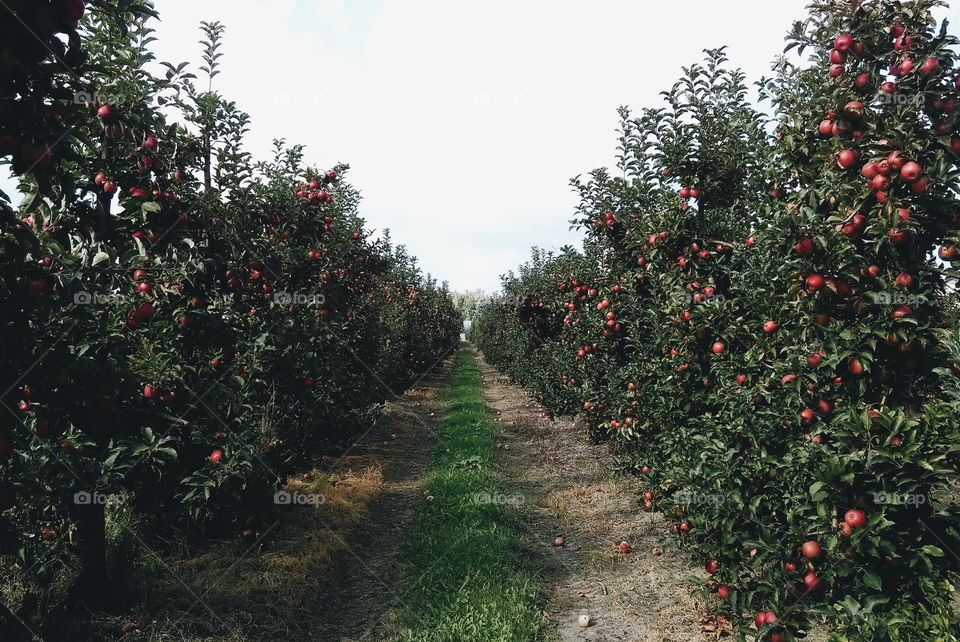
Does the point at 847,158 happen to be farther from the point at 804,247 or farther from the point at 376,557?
the point at 376,557

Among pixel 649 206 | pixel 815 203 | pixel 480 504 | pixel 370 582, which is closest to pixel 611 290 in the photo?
pixel 649 206

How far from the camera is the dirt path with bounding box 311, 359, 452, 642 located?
5.03 meters

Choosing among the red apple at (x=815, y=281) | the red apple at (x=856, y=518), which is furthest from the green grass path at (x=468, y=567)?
the red apple at (x=815, y=281)

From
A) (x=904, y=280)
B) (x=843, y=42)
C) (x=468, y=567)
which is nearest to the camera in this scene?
(x=904, y=280)

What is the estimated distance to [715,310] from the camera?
550 centimetres

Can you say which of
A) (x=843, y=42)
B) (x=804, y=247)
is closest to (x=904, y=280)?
(x=804, y=247)

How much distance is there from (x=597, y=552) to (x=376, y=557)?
257 cm

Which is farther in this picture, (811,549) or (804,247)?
(804,247)

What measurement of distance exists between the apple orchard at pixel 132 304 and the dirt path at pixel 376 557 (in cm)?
119

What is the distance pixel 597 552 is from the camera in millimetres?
6375

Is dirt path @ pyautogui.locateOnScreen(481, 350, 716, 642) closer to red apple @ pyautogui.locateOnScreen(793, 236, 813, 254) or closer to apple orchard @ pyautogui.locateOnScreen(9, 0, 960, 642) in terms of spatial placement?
apple orchard @ pyautogui.locateOnScreen(9, 0, 960, 642)

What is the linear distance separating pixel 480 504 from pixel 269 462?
3082mm

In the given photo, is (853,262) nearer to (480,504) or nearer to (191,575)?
(480,504)

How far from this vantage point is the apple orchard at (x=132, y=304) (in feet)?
9.28
